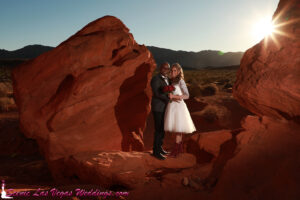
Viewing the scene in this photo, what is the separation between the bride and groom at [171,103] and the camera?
177 inches

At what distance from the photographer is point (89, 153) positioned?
17.2ft

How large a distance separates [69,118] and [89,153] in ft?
3.30

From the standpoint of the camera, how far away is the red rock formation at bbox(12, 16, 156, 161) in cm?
523

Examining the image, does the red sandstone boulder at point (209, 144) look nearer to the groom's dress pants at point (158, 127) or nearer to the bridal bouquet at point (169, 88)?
the groom's dress pants at point (158, 127)

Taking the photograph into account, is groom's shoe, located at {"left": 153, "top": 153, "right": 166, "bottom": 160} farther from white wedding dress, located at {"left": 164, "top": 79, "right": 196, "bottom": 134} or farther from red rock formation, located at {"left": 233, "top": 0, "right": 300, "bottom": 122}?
red rock formation, located at {"left": 233, "top": 0, "right": 300, "bottom": 122}

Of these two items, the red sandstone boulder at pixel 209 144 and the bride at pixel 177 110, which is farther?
the red sandstone boulder at pixel 209 144

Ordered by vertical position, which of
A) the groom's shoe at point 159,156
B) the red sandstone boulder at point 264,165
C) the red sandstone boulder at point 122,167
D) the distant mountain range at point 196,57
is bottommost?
the red sandstone boulder at point 122,167

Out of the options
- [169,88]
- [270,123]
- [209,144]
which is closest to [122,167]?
[169,88]

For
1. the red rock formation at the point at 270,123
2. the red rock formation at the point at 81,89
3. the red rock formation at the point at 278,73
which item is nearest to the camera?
the red rock formation at the point at 270,123

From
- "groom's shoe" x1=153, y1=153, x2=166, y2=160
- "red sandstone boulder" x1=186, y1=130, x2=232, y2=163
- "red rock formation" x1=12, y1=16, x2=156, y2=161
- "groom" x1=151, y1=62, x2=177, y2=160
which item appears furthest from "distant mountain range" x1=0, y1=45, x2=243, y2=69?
"groom's shoe" x1=153, y1=153, x2=166, y2=160

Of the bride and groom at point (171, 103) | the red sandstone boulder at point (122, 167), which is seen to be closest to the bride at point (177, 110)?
the bride and groom at point (171, 103)

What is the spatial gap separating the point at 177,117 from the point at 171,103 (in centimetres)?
32

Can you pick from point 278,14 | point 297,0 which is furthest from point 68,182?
point 297,0

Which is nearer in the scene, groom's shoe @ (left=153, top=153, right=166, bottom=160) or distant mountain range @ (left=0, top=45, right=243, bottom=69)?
groom's shoe @ (left=153, top=153, right=166, bottom=160)
